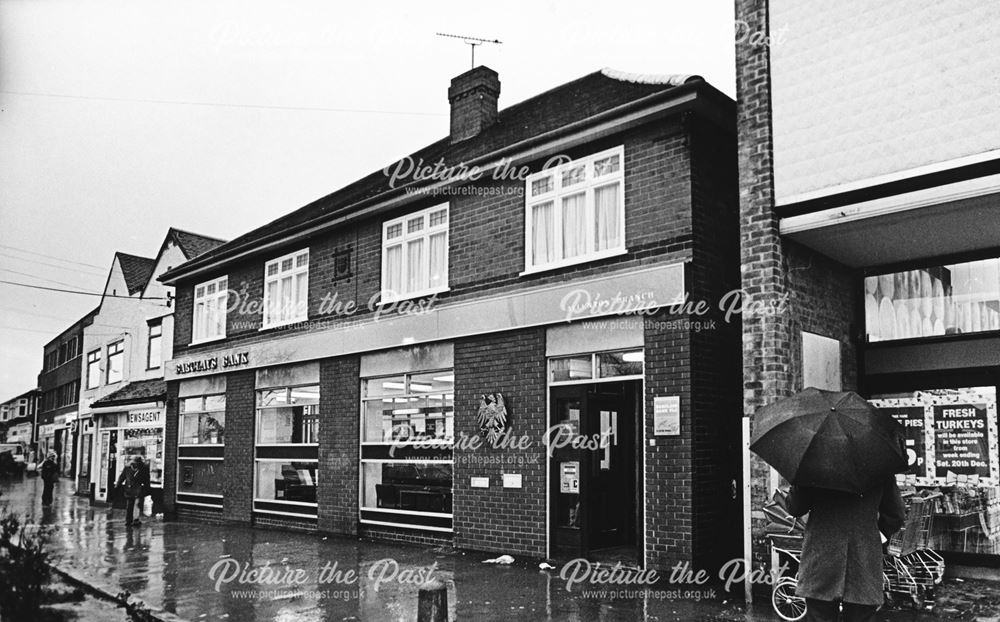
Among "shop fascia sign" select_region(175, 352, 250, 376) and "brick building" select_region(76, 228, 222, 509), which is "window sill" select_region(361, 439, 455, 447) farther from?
"brick building" select_region(76, 228, 222, 509)

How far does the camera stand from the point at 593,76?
1405cm

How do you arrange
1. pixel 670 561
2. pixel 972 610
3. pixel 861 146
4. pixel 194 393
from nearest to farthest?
1. pixel 972 610
2. pixel 861 146
3. pixel 670 561
4. pixel 194 393

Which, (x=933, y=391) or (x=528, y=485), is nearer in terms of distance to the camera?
(x=933, y=391)

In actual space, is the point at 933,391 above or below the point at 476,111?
below

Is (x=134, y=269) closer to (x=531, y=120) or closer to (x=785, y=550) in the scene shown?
(x=531, y=120)

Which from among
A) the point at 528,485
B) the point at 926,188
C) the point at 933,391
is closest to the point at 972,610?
the point at 933,391

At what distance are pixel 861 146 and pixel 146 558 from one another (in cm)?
1208

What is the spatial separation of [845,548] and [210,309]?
59.0 ft

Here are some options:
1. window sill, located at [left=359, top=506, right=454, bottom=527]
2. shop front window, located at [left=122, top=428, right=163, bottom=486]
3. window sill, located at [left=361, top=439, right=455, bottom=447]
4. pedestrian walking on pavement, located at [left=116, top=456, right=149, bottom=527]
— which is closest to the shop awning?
window sill, located at [left=361, top=439, right=455, bottom=447]

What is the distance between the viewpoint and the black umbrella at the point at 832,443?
15.9ft

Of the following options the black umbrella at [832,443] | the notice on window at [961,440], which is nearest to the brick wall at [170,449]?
the notice on window at [961,440]

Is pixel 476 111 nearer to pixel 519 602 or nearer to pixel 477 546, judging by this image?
pixel 477 546

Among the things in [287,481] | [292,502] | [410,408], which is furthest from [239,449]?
[410,408]

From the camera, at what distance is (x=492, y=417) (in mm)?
12719
